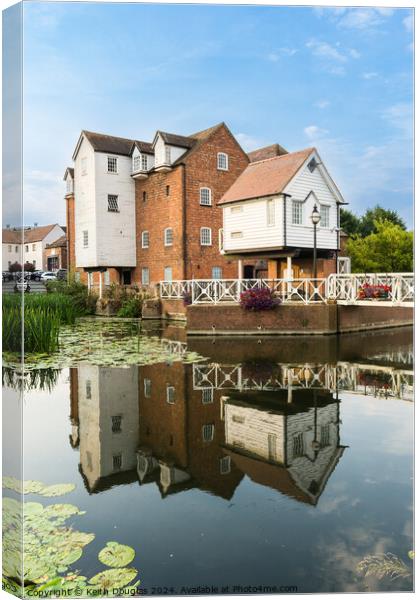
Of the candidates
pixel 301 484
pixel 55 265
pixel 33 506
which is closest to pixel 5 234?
pixel 33 506

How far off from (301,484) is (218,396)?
405 cm

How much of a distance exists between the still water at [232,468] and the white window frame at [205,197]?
19.3m

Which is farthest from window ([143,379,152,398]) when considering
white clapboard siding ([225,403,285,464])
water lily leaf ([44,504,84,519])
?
water lily leaf ([44,504,84,519])

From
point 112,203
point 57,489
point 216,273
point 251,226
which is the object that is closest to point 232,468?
point 57,489

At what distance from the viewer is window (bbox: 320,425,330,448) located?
697cm

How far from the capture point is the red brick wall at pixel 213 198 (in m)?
29.4

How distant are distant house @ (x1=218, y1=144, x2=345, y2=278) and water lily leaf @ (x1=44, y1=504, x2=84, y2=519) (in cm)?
1920

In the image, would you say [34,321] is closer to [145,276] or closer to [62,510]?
[62,510]

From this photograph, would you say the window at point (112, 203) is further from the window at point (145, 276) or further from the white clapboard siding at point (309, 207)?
the white clapboard siding at point (309, 207)

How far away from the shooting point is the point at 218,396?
31.7 ft

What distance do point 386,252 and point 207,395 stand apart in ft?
57.8

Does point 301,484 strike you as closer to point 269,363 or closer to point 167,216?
point 269,363

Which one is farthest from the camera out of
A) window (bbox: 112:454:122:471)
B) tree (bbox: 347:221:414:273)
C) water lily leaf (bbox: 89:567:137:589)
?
tree (bbox: 347:221:414:273)

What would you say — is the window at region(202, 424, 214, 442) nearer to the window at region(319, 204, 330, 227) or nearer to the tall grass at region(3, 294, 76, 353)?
the tall grass at region(3, 294, 76, 353)
